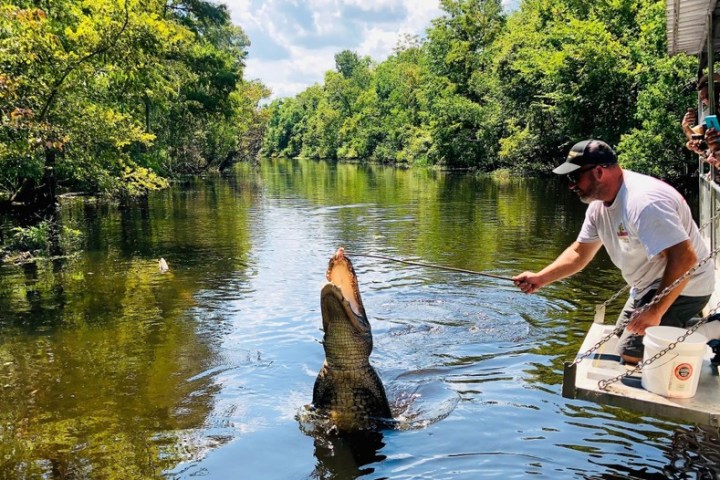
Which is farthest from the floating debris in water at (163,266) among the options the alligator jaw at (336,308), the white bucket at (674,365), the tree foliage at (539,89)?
the tree foliage at (539,89)

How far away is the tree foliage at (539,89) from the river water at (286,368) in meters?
10.7

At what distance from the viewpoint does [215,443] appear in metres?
6.02

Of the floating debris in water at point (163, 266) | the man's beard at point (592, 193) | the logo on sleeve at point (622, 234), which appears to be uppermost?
the man's beard at point (592, 193)

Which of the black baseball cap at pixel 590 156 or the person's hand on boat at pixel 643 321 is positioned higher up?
the black baseball cap at pixel 590 156

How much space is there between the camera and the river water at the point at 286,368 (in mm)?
5562

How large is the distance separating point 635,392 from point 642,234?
1.12 meters

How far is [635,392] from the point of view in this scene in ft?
13.7

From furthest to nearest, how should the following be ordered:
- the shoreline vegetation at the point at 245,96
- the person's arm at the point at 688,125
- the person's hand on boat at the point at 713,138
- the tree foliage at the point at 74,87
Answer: the shoreline vegetation at the point at 245,96 < the tree foliage at the point at 74,87 < the person's arm at the point at 688,125 < the person's hand on boat at the point at 713,138

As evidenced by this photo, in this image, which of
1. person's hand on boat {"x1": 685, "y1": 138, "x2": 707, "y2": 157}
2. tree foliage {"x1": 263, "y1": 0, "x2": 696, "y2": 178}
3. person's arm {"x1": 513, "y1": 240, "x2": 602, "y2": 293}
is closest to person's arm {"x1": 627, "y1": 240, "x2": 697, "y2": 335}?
person's arm {"x1": 513, "y1": 240, "x2": 602, "y2": 293}

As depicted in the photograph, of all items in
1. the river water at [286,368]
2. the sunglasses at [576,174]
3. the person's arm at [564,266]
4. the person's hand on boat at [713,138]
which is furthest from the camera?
the person's hand on boat at [713,138]

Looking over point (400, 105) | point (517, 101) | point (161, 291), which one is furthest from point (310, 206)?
point (400, 105)

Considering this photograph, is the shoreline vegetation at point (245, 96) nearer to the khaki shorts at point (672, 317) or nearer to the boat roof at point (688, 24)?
the khaki shorts at point (672, 317)

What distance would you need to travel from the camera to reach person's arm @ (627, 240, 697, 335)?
13.9ft

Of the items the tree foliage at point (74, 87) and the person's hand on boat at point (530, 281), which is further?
the tree foliage at point (74, 87)
